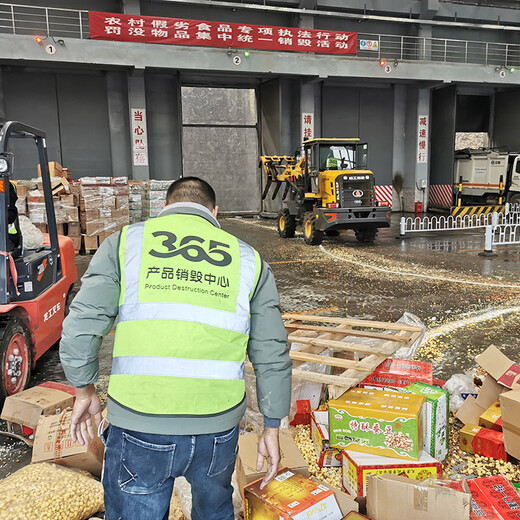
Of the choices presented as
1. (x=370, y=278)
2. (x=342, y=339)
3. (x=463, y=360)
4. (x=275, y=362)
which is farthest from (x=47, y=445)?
(x=370, y=278)

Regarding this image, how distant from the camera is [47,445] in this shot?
295cm

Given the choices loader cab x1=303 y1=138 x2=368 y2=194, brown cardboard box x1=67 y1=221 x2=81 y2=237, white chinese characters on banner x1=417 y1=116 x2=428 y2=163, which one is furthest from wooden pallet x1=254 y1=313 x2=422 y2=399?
white chinese characters on banner x1=417 y1=116 x2=428 y2=163

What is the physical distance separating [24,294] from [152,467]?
115 inches

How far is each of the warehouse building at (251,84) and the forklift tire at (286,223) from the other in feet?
19.8

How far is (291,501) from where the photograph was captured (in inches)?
88.9

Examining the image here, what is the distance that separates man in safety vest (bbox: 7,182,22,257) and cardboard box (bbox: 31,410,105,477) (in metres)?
1.70

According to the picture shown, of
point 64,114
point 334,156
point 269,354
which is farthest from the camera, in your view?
point 64,114

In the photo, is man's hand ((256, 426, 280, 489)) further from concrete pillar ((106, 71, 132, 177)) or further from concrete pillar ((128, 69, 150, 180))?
concrete pillar ((106, 71, 132, 177))

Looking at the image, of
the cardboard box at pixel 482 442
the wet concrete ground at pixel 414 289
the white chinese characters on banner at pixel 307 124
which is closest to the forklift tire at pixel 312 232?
the wet concrete ground at pixel 414 289

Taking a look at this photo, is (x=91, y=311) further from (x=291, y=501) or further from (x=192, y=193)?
(x=291, y=501)

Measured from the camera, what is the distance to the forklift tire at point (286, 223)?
13.9 m

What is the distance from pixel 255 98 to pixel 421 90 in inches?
269

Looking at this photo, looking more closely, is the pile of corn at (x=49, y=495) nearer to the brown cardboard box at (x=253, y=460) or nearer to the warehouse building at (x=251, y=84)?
the brown cardboard box at (x=253, y=460)

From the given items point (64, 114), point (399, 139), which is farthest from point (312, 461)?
point (399, 139)
